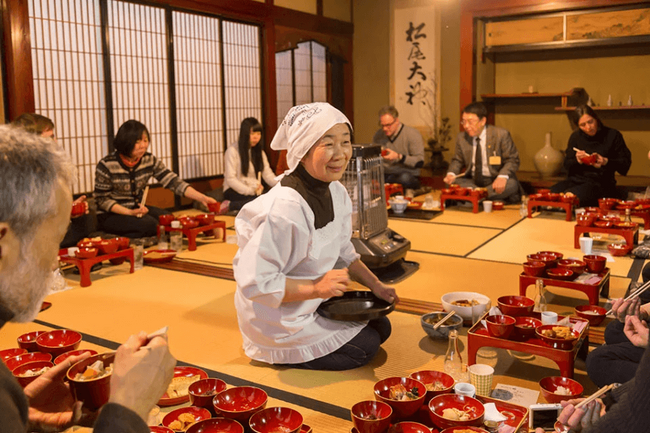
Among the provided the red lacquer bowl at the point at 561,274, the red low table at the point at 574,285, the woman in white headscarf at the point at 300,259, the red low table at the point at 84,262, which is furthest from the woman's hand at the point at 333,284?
the red low table at the point at 84,262

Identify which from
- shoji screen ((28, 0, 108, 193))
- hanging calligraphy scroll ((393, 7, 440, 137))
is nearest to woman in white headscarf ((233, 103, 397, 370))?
shoji screen ((28, 0, 108, 193))

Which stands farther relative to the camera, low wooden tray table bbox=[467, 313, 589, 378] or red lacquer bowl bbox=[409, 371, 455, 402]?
low wooden tray table bbox=[467, 313, 589, 378]

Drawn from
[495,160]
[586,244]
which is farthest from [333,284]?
[495,160]

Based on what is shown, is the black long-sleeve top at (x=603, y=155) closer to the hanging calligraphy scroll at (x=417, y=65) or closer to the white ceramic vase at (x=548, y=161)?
the white ceramic vase at (x=548, y=161)

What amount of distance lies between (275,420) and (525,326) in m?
1.18

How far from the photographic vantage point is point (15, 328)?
3.30 m

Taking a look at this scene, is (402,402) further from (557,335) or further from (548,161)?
(548,161)

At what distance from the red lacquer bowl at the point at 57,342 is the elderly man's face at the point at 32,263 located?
5.21 ft

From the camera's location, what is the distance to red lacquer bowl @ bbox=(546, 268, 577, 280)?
346cm

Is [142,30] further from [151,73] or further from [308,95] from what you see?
[308,95]

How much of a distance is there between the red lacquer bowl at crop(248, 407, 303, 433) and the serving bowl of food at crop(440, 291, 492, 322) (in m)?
1.39

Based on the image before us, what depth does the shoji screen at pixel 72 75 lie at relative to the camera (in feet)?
18.5

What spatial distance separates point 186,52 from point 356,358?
5.34 meters

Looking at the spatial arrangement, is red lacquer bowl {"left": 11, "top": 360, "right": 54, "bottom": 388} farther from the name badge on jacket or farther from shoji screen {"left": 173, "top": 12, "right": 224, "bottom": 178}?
the name badge on jacket
